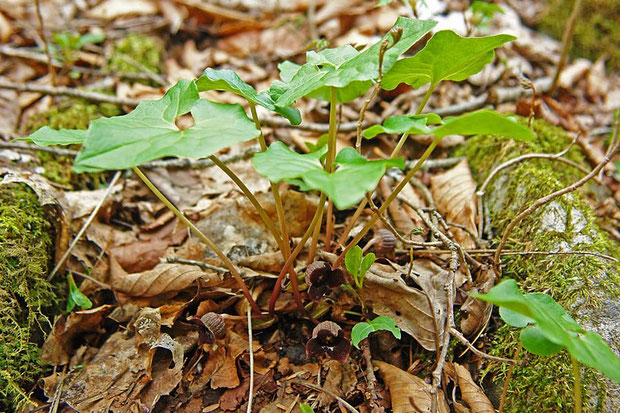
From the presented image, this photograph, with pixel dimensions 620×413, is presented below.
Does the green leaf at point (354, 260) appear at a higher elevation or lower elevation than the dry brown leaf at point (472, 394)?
higher

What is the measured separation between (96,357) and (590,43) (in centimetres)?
483

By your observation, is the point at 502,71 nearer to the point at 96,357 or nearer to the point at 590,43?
the point at 590,43

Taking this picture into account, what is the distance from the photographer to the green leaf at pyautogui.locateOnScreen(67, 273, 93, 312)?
1859 mm

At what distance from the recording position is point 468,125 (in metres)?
1.21

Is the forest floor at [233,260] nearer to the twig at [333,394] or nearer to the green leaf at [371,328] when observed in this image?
the twig at [333,394]

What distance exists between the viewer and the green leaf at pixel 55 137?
1.46 metres

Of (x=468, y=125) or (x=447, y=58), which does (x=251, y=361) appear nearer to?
(x=468, y=125)

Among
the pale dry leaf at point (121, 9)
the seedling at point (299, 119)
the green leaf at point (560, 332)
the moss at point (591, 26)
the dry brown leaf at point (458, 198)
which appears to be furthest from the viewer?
the moss at point (591, 26)

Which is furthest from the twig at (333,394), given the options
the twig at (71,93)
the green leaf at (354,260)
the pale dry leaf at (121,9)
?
the pale dry leaf at (121,9)

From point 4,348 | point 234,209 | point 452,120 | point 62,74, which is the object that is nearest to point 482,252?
point 452,120

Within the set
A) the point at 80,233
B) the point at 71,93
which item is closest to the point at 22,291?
the point at 80,233

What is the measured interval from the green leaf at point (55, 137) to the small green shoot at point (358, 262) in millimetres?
1052

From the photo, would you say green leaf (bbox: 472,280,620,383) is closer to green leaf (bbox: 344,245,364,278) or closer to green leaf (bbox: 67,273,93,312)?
green leaf (bbox: 344,245,364,278)

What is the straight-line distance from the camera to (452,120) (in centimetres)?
118
